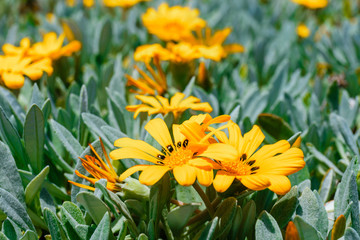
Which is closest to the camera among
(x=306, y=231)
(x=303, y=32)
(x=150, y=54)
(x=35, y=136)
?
(x=306, y=231)

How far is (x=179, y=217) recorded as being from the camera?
43.0 inches

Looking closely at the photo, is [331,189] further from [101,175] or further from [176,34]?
[176,34]

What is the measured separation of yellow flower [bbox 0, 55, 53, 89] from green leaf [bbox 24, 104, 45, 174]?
13.8 inches

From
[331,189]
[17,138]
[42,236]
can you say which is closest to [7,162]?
[17,138]

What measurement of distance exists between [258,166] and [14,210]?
67cm

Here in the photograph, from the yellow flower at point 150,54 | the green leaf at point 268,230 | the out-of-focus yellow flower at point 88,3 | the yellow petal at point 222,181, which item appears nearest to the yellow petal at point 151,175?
the yellow petal at point 222,181

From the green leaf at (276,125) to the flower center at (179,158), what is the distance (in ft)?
1.91

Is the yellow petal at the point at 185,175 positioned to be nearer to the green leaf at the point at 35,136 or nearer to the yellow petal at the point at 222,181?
the yellow petal at the point at 222,181

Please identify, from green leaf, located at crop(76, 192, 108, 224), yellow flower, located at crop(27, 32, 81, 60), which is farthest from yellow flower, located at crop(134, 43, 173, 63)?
green leaf, located at crop(76, 192, 108, 224)

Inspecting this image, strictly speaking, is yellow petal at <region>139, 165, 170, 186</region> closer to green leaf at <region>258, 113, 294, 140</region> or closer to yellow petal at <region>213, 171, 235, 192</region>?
yellow petal at <region>213, 171, 235, 192</region>

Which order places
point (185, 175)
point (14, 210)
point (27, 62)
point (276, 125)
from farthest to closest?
point (27, 62) < point (276, 125) < point (14, 210) < point (185, 175)

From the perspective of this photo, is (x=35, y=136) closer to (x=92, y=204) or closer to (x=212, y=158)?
(x=92, y=204)

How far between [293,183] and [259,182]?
401 mm

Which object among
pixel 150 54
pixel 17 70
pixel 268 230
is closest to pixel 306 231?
pixel 268 230
